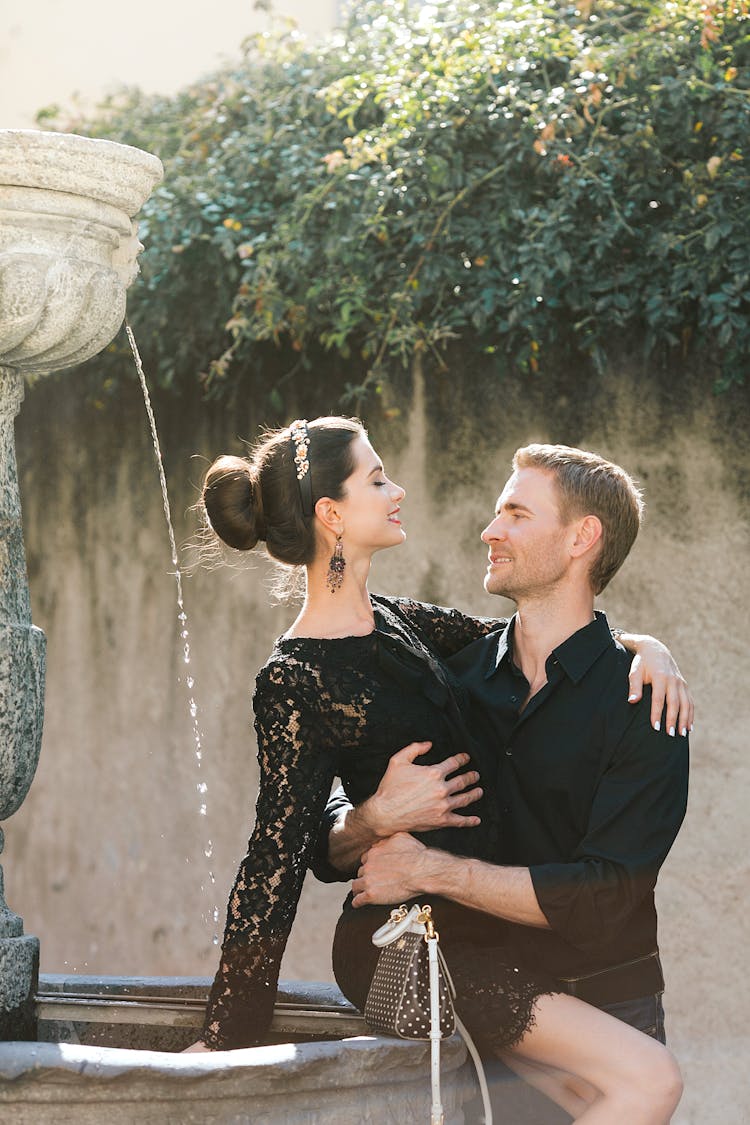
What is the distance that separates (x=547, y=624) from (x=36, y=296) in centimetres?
111

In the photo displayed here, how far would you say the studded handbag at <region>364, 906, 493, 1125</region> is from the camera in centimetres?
221

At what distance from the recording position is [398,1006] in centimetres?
224

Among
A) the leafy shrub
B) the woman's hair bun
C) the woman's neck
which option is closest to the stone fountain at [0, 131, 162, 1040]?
the woman's hair bun

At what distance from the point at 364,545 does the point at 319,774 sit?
47cm

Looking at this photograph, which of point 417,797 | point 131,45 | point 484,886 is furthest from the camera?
point 131,45

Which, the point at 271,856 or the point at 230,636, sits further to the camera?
the point at 230,636

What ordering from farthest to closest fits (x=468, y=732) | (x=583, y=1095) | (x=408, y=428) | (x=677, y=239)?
(x=408, y=428), (x=677, y=239), (x=468, y=732), (x=583, y=1095)

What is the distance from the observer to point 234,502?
2740 mm

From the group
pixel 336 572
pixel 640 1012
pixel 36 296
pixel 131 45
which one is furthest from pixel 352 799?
pixel 131 45

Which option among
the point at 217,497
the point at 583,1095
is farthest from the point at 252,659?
the point at 583,1095

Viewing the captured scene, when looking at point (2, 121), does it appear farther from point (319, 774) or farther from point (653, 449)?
point (319, 774)

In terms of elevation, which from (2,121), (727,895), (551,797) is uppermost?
(2,121)

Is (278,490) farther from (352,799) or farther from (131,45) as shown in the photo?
(131,45)

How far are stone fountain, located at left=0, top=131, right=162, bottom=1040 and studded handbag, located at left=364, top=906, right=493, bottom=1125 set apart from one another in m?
0.68
